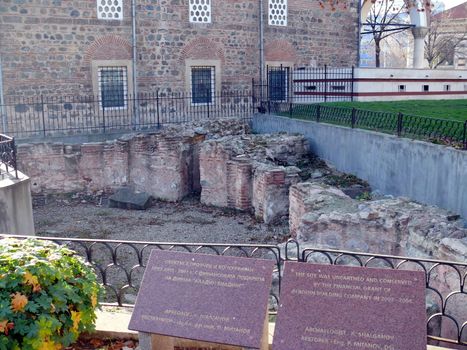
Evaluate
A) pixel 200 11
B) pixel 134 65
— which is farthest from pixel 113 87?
pixel 200 11

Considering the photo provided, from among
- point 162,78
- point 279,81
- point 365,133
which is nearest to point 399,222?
point 365,133

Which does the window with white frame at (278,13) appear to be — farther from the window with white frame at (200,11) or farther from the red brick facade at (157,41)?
the window with white frame at (200,11)

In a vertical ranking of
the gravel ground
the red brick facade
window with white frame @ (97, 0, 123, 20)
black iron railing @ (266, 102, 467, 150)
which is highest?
window with white frame @ (97, 0, 123, 20)

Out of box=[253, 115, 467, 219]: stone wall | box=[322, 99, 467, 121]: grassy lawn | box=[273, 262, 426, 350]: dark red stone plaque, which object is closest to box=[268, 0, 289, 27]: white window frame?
box=[322, 99, 467, 121]: grassy lawn

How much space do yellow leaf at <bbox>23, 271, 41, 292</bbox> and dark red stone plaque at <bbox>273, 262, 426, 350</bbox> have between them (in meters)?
1.67

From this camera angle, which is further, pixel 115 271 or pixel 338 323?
pixel 115 271

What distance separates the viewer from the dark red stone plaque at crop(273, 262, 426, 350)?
3.41 m

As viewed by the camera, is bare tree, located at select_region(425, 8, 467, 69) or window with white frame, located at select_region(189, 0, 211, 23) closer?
window with white frame, located at select_region(189, 0, 211, 23)

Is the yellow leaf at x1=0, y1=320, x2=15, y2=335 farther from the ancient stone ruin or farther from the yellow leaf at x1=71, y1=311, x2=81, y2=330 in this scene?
the ancient stone ruin

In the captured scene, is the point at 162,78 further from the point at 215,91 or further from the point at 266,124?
the point at 266,124

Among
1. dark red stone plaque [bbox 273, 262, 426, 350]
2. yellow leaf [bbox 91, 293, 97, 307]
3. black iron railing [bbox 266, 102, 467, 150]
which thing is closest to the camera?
dark red stone plaque [bbox 273, 262, 426, 350]

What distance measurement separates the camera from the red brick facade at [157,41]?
611 inches

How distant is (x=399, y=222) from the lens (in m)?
7.52

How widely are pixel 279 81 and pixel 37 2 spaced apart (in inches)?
344
